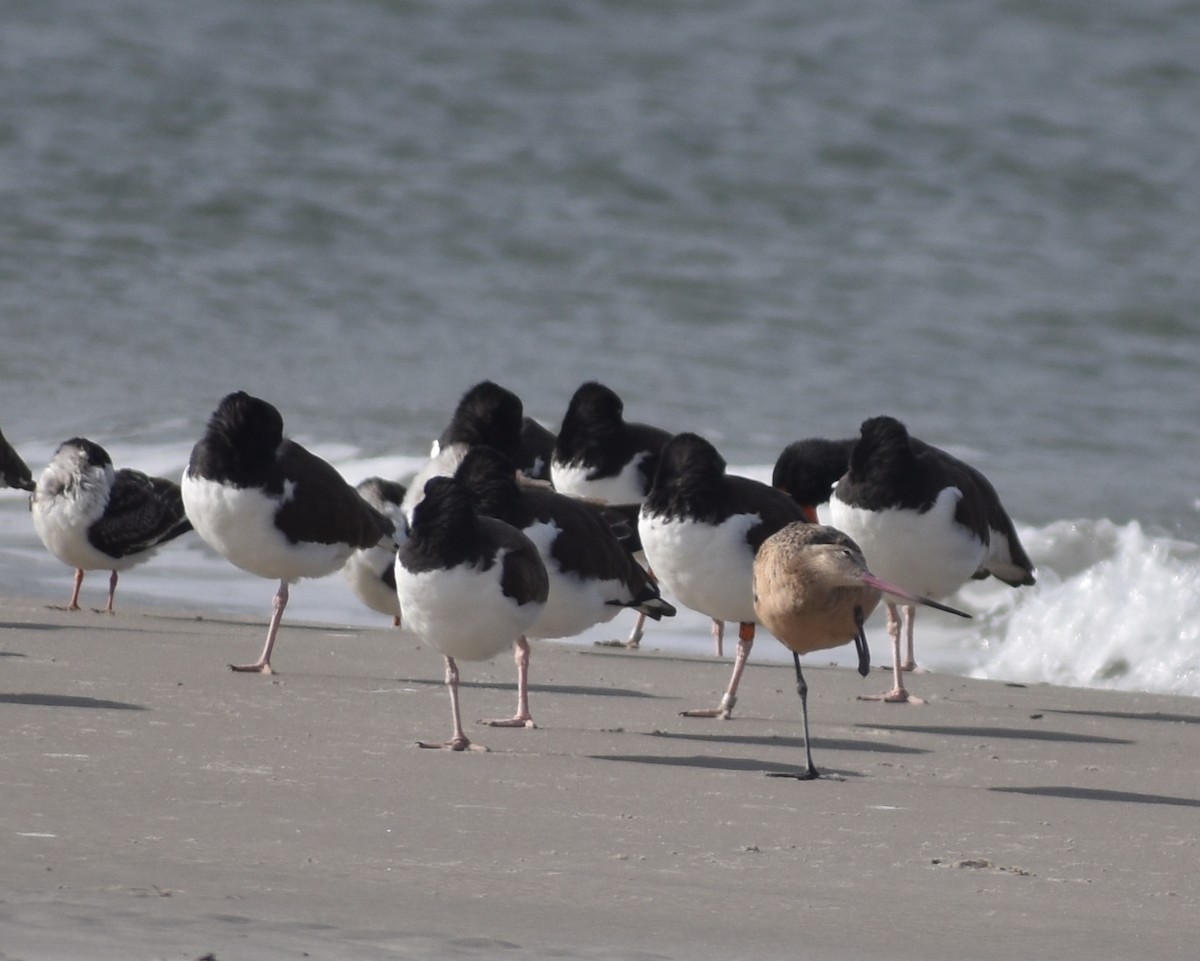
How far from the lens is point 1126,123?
84.4 feet

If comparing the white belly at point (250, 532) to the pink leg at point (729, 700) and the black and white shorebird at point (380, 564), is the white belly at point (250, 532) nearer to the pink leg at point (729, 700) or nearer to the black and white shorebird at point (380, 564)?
the black and white shorebird at point (380, 564)

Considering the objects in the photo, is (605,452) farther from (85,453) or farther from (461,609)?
(461,609)

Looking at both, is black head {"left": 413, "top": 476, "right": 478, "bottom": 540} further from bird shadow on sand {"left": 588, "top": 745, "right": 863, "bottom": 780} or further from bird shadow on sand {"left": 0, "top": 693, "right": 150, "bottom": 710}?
bird shadow on sand {"left": 0, "top": 693, "right": 150, "bottom": 710}

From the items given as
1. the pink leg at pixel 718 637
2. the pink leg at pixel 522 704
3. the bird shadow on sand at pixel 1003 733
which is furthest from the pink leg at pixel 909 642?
the pink leg at pixel 522 704

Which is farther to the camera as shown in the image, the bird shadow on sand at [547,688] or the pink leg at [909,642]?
the pink leg at [909,642]

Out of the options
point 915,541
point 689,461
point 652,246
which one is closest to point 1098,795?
point 689,461

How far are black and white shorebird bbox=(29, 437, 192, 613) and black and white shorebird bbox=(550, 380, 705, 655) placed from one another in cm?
199

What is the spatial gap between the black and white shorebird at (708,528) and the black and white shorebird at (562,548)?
16 cm

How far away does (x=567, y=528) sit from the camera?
731cm

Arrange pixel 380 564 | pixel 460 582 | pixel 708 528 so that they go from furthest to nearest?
1. pixel 380 564
2. pixel 708 528
3. pixel 460 582

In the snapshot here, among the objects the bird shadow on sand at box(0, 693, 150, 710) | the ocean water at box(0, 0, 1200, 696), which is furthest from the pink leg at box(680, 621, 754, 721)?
the ocean water at box(0, 0, 1200, 696)

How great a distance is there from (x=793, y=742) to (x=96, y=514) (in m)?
3.91

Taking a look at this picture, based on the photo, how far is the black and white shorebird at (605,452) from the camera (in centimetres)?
1007

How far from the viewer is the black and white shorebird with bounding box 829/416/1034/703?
8188mm
